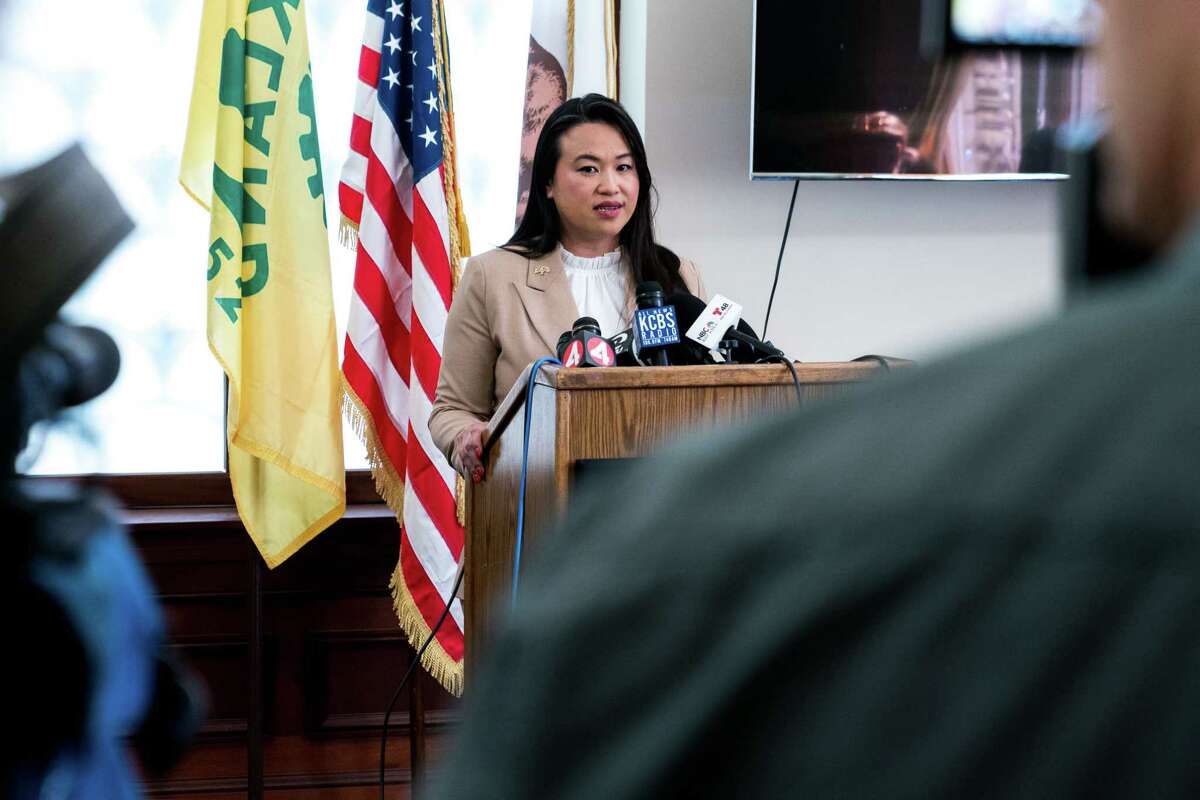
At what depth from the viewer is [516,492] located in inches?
87.0

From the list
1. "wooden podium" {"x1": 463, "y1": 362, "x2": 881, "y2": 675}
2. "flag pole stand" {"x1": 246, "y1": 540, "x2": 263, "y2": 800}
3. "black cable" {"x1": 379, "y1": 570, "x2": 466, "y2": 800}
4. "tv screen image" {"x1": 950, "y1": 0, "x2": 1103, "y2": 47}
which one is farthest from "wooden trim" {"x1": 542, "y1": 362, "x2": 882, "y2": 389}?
"flag pole stand" {"x1": 246, "y1": 540, "x2": 263, "y2": 800}

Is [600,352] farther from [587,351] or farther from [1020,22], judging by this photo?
[1020,22]

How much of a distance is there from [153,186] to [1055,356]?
3.81 m

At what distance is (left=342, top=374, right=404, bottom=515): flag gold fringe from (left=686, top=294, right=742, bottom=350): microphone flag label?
5.41ft

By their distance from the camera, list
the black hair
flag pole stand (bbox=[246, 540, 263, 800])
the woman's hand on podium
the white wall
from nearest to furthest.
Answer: the woman's hand on podium < the black hair < flag pole stand (bbox=[246, 540, 263, 800]) < the white wall

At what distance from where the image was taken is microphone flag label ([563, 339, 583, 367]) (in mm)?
2098

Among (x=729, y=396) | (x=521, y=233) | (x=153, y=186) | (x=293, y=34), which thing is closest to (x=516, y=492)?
(x=729, y=396)

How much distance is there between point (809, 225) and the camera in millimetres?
4113

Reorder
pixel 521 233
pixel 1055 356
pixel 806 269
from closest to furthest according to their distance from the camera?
pixel 1055 356, pixel 521 233, pixel 806 269

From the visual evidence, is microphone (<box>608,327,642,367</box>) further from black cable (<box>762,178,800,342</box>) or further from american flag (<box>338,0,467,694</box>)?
black cable (<box>762,178,800,342</box>)

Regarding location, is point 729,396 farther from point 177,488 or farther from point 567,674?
point 177,488

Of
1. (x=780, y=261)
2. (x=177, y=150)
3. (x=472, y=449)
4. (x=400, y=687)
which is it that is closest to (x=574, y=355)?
(x=472, y=449)

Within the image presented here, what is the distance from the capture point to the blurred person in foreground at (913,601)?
30 centimetres

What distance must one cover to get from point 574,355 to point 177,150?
2.17 meters
